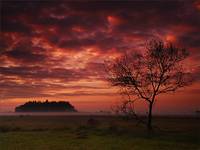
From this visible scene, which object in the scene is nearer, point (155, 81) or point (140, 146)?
point (140, 146)

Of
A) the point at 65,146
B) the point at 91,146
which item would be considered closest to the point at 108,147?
the point at 91,146

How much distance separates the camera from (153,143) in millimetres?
33719

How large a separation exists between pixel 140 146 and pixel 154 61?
16.8 meters

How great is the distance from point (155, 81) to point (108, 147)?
17421 mm

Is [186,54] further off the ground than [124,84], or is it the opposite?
[186,54]

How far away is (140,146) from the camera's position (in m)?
31.6

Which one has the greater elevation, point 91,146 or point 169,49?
point 169,49

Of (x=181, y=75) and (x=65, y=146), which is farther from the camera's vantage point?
(x=181, y=75)

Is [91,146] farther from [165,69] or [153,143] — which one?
[165,69]

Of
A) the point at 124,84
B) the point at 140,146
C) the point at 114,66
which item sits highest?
the point at 114,66

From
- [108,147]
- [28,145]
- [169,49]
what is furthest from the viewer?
[169,49]

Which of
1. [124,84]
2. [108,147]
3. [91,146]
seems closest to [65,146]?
[91,146]

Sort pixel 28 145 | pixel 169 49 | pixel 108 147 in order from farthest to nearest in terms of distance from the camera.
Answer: pixel 169 49
pixel 28 145
pixel 108 147

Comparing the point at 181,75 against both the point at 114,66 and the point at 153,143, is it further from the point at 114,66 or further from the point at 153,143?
the point at 153,143
